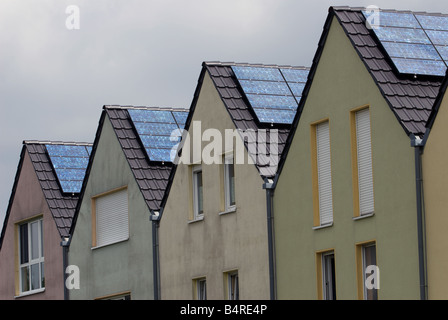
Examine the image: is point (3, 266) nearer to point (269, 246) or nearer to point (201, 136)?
point (201, 136)

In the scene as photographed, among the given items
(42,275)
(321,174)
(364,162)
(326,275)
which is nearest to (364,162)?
(364,162)

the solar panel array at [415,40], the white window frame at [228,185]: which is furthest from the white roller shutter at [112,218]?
the solar panel array at [415,40]

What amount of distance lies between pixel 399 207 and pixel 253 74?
343 inches

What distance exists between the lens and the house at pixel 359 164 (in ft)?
86.0

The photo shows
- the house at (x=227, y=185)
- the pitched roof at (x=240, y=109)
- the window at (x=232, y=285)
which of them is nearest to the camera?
the house at (x=227, y=185)

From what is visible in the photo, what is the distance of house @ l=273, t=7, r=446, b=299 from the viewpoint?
2620cm

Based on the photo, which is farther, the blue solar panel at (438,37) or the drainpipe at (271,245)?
the drainpipe at (271,245)

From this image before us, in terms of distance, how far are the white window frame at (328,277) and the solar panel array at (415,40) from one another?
13.8 feet

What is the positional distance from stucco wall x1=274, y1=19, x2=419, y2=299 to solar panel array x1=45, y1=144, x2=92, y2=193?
40.6 ft

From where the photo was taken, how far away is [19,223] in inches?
1662

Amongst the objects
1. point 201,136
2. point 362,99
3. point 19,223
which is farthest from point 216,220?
point 19,223

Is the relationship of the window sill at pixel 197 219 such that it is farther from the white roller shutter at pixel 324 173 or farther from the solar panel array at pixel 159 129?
the white roller shutter at pixel 324 173

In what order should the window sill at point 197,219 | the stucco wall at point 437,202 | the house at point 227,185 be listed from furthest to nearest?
the window sill at point 197,219
the house at point 227,185
the stucco wall at point 437,202

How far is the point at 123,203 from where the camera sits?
121 feet
